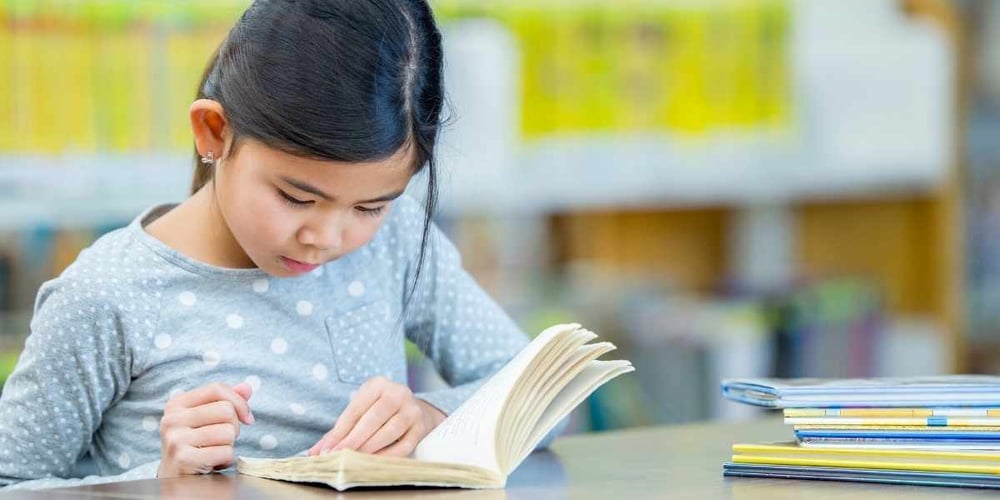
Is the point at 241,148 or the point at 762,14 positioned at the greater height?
the point at 762,14

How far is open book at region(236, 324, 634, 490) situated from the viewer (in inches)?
33.8

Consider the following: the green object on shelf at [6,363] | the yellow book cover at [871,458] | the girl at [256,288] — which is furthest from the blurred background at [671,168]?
the yellow book cover at [871,458]

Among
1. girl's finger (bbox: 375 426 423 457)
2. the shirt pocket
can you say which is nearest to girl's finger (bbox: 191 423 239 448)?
girl's finger (bbox: 375 426 423 457)

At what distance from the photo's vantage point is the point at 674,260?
11.9 ft

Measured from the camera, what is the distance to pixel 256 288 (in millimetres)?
1122

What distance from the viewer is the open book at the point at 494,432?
857 millimetres

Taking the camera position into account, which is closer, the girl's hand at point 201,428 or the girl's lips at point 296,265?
the girl's hand at point 201,428

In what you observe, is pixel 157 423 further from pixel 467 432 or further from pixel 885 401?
pixel 885 401

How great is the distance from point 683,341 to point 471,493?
227cm

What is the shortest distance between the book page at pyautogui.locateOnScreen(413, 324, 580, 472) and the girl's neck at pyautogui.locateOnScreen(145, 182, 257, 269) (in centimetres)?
25

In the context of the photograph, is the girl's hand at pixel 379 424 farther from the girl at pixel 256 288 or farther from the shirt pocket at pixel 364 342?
the shirt pocket at pixel 364 342

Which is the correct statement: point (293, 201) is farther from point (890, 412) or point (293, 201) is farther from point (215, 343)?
point (890, 412)

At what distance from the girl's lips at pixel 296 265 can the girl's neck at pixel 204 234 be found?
72mm

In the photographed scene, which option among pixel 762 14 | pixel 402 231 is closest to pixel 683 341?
pixel 762 14
